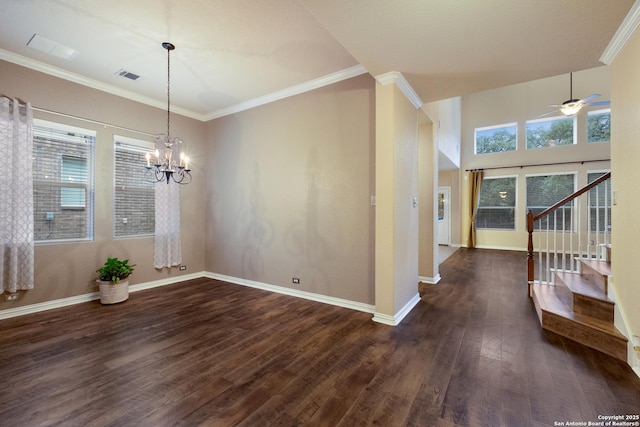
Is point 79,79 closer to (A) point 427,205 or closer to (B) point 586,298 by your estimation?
(A) point 427,205

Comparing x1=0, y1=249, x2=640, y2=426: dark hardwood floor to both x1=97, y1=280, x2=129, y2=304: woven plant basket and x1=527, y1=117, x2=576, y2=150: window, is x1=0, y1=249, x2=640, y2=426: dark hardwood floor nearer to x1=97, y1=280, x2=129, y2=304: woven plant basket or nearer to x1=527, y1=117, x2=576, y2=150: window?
x1=97, y1=280, x2=129, y2=304: woven plant basket

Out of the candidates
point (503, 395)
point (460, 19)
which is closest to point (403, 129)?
point (460, 19)

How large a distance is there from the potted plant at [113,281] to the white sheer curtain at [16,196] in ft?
2.28

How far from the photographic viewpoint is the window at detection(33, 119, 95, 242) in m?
3.45

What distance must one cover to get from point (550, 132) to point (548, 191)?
1.74 metres

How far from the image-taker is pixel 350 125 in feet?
11.5

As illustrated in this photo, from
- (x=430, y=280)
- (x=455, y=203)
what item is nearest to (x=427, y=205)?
(x=430, y=280)

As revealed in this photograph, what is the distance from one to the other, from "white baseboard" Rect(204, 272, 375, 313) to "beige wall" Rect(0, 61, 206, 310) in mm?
779

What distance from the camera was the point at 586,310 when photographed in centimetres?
266

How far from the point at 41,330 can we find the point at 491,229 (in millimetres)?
10288

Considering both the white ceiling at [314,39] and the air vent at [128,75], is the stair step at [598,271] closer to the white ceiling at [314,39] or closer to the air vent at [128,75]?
the white ceiling at [314,39]

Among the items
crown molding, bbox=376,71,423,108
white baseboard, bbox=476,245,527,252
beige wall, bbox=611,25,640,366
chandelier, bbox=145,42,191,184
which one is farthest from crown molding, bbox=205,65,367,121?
white baseboard, bbox=476,245,527,252

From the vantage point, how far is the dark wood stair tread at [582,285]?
103 inches

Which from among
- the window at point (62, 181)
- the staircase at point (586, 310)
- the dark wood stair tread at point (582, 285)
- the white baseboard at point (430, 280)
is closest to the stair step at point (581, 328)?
the staircase at point (586, 310)
